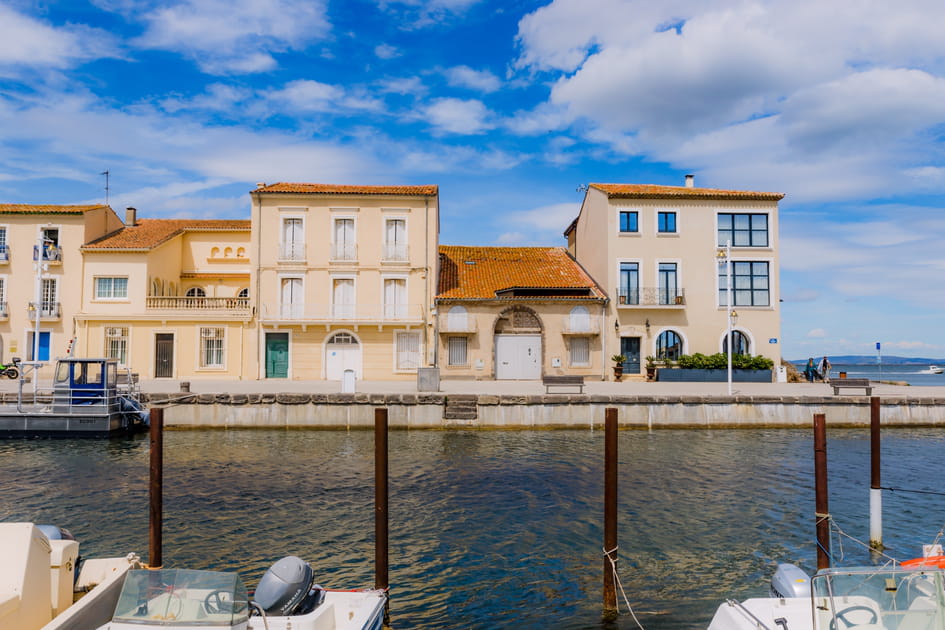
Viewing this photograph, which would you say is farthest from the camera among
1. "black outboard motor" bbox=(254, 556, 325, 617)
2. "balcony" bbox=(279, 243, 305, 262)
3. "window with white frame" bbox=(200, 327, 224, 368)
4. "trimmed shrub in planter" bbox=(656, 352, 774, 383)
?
"balcony" bbox=(279, 243, 305, 262)

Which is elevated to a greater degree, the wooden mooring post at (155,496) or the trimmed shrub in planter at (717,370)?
the trimmed shrub in planter at (717,370)

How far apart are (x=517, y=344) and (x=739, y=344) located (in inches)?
478

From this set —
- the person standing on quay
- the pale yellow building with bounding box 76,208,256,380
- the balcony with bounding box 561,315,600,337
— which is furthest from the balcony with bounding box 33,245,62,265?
the person standing on quay

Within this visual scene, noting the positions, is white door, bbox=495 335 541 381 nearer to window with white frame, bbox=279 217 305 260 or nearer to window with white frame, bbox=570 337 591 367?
window with white frame, bbox=570 337 591 367

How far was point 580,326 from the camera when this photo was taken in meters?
33.1

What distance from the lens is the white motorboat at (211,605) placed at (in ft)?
18.6

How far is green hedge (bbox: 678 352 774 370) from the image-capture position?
1236 inches

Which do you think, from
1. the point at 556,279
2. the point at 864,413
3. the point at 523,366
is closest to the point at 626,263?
the point at 556,279

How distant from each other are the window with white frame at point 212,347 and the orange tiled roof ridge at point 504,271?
1192 centimetres

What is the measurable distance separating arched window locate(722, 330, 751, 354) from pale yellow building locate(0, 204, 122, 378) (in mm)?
34605

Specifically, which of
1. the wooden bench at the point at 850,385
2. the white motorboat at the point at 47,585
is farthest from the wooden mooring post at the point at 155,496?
the wooden bench at the point at 850,385

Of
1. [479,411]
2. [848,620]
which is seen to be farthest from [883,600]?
[479,411]

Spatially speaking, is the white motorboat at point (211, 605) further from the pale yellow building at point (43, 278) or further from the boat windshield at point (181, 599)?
the pale yellow building at point (43, 278)

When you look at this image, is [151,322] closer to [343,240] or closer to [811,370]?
[343,240]
